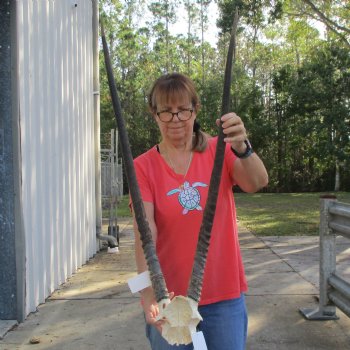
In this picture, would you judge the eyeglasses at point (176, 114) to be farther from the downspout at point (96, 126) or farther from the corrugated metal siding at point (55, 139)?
the downspout at point (96, 126)

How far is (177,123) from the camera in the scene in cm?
226

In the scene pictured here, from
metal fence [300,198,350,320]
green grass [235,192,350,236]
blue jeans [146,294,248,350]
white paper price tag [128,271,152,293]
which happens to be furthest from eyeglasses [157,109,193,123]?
green grass [235,192,350,236]

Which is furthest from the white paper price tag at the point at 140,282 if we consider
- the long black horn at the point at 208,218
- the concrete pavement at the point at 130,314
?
the concrete pavement at the point at 130,314

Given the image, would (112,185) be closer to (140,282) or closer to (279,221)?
(279,221)

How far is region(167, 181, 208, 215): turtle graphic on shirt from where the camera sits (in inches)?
87.4

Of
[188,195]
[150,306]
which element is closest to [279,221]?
[188,195]

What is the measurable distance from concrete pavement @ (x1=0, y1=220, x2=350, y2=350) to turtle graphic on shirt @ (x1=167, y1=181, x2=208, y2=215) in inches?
94.8

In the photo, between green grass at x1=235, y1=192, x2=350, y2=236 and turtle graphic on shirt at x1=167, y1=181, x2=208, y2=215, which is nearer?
turtle graphic on shirt at x1=167, y1=181, x2=208, y2=215

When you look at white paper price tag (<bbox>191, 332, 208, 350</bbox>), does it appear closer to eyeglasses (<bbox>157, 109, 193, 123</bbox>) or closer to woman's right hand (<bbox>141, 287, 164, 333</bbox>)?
woman's right hand (<bbox>141, 287, 164, 333</bbox>)

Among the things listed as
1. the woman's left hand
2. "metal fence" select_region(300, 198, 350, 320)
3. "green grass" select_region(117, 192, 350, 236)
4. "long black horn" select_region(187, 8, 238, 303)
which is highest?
the woman's left hand

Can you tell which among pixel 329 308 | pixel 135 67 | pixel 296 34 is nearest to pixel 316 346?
pixel 329 308

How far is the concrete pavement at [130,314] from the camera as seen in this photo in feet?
14.2

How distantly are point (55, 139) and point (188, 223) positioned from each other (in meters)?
4.23

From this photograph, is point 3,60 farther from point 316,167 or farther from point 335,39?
point 316,167
